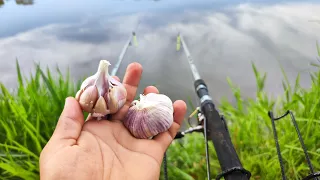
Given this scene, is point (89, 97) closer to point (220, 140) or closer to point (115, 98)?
point (115, 98)

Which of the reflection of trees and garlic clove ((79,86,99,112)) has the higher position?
garlic clove ((79,86,99,112))

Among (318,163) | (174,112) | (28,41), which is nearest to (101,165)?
(174,112)

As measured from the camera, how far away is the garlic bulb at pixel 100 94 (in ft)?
2.77

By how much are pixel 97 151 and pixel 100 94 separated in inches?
5.5

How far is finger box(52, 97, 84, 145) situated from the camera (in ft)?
2.62

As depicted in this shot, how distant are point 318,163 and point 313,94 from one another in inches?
10.2

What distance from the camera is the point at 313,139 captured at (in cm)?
119

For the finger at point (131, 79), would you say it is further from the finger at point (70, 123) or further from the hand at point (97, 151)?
the finger at point (70, 123)

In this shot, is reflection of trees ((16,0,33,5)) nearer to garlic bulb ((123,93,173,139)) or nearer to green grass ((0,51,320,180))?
green grass ((0,51,320,180))

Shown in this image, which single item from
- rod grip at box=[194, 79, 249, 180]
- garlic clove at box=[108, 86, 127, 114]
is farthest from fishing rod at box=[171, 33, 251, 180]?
garlic clove at box=[108, 86, 127, 114]

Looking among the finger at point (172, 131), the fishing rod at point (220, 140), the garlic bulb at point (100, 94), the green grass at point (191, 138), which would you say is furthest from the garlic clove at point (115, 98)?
the green grass at point (191, 138)

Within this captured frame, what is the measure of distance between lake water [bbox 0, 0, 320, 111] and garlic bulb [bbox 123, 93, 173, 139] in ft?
2.77

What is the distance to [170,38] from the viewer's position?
7.22 ft

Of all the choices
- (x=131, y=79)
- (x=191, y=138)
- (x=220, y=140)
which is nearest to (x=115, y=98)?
(x=131, y=79)
